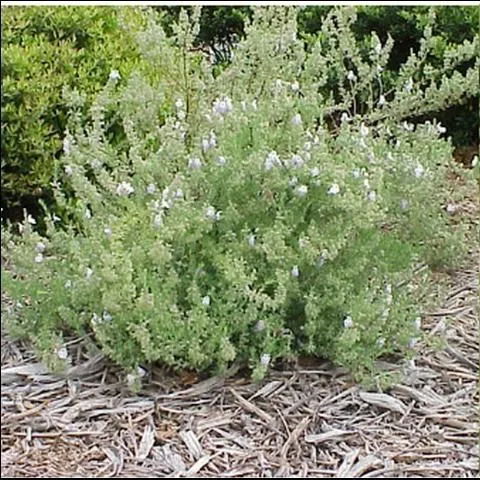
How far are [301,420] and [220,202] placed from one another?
0.60m

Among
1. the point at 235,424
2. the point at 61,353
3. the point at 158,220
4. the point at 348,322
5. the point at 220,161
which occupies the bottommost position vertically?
the point at 235,424

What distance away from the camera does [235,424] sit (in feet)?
8.52

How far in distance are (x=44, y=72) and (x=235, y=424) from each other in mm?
1207

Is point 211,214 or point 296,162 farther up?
point 296,162

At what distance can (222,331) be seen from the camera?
8.63 feet

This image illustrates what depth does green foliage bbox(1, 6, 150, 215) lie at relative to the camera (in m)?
2.89

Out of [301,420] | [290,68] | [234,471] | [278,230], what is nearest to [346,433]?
[301,420]

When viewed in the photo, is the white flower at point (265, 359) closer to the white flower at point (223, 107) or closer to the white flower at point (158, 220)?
the white flower at point (158, 220)

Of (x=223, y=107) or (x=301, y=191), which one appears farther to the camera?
(x=223, y=107)

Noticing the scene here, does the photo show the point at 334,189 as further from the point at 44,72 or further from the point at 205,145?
the point at 44,72

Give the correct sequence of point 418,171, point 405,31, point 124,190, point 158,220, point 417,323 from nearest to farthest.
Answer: point 158,220 < point 124,190 < point 417,323 < point 418,171 < point 405,31

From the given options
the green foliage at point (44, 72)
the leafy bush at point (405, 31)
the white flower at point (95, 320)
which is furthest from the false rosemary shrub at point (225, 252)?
the leafy bush at point (405, 31)

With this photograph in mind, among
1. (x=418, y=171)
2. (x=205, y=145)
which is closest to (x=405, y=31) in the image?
(x=418, y=171)

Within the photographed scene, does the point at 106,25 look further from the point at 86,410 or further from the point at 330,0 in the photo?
the point at 86,410
